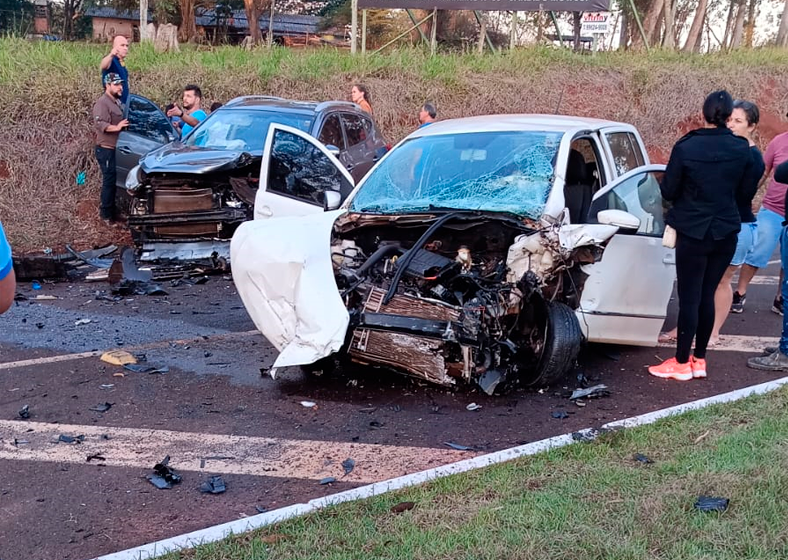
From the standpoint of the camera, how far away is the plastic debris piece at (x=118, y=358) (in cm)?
616

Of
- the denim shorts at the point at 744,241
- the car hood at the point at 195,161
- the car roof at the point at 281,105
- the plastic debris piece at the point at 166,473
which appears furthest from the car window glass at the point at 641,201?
the car roof at the point at 281,105

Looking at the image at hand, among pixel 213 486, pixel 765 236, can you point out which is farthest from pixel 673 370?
pixel 213 486

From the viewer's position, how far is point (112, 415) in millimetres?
5078

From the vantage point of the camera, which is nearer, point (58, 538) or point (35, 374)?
point (58, 538)

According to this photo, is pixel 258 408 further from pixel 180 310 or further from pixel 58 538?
pixel 180 310

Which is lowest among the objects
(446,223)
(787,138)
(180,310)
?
(180,310)

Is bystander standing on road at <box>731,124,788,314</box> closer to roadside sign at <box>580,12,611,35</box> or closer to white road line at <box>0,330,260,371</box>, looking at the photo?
white road line at <box>0,330,260,371</box>

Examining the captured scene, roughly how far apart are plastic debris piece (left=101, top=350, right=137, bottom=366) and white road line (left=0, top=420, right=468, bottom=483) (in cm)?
133

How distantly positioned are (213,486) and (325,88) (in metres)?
13.2

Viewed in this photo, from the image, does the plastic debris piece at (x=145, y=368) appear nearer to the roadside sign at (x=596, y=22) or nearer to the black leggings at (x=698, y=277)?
the black leggings at (x=698, y=277)

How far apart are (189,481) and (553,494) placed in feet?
5.98

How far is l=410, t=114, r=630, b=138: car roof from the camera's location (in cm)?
664

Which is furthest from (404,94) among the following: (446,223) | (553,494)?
(553,494)

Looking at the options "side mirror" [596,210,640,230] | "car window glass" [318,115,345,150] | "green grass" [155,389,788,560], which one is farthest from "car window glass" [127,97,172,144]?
"green grass" [155,389,788,560]
